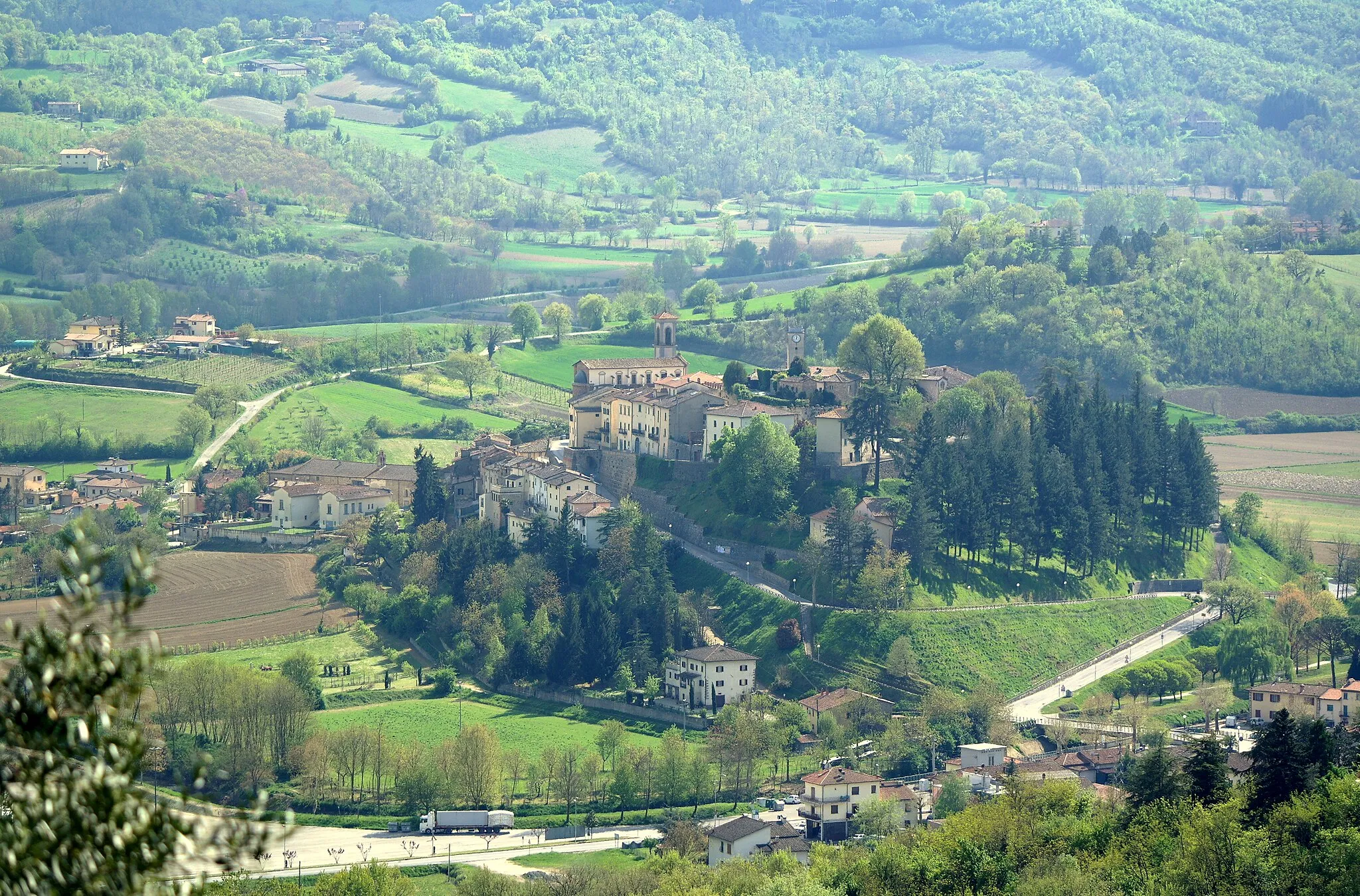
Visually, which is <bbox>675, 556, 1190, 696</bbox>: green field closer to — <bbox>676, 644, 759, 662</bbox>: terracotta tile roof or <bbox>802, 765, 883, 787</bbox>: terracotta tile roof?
<bbox>676, 644, 759, 662</bbox>: terracotta tile roof

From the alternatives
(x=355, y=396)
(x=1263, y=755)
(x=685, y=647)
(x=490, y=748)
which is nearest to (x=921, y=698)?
(x=685, y=647)

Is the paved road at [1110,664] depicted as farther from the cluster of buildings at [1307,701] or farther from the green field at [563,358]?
the green field at [563,358]

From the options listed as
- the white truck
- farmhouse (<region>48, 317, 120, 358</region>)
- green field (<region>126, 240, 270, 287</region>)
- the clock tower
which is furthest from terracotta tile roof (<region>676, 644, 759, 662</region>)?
green field (<region>126, 240, 270, 287</region>)

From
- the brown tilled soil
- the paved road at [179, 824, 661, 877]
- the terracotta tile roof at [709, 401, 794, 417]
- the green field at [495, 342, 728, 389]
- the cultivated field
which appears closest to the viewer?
the paved road at [179, 824, 661, 877]

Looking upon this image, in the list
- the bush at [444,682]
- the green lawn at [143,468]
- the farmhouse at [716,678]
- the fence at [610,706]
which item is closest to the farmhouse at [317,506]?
the green lawn at [143,468]

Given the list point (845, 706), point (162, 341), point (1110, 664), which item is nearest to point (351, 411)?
point (162, 341)

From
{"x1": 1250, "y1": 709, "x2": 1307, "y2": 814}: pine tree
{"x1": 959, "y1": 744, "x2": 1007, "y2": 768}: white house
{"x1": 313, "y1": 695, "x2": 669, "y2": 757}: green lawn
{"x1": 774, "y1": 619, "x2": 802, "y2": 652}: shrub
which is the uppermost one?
{"x1": 1250, "y1": 709, "x2": 1307, "y2": 814}: pine tree
